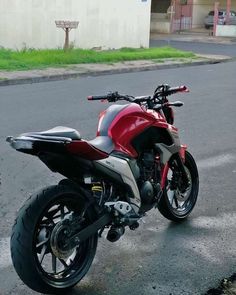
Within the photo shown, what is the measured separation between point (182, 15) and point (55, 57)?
29.5 metres

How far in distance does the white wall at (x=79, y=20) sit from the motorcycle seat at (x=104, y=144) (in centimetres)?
1722

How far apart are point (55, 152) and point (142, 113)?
0.95 metres

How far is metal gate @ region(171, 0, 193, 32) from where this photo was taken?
45625mm

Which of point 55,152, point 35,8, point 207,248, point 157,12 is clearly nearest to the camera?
point 55,152

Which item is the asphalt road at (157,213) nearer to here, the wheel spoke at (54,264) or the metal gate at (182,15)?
the wheel spoke at (54,264)

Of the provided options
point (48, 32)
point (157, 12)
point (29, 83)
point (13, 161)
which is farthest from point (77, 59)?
point (157, 12)

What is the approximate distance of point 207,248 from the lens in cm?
470

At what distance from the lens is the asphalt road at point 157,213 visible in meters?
4.10

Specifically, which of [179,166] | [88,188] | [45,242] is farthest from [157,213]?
[45,242]

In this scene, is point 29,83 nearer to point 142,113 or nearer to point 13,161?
point 13,161

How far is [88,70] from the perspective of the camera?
17.7m

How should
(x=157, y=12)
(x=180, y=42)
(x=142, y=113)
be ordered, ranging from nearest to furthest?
(x=142, y=113)
(x=180, y=42)
(x=157, y=12)

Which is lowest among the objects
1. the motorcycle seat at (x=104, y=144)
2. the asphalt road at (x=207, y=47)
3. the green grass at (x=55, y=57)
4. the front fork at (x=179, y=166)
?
the asphalt road at (x=207, y=47)

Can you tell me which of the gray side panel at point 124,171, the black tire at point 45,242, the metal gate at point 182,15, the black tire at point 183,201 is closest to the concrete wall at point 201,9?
the metal gate at point 182,15
